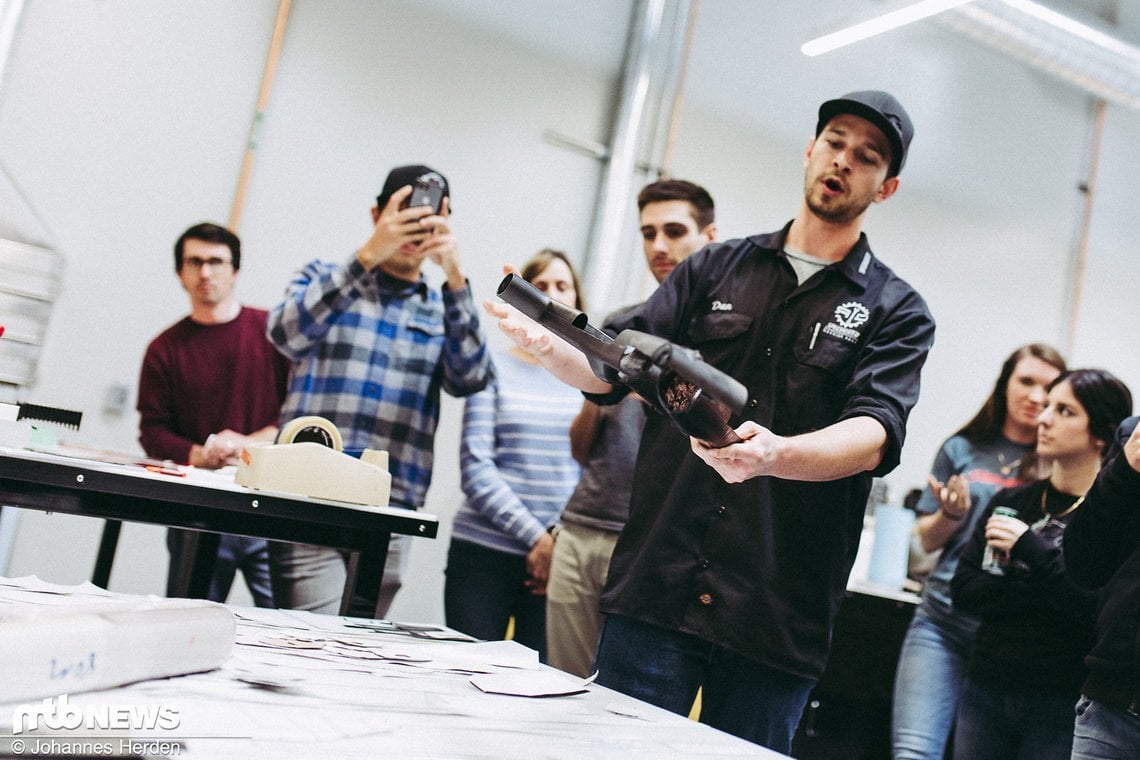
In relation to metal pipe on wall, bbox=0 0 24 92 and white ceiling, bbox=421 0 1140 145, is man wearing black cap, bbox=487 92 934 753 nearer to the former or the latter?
metal pipe on wall, bbox=0 0 24 92

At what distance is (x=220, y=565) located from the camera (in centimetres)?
252

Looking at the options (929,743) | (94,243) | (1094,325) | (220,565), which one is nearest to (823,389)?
(929,743)

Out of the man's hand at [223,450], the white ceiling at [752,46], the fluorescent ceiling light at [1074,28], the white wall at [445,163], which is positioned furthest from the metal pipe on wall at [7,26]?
the fluorescent ceiling light at [1074,28]

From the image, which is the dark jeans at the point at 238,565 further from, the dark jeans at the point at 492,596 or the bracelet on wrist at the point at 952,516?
the bracelet on wrist at the point at 952,516

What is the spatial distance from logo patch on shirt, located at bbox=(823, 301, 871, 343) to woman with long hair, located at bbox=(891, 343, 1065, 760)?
1.08 m

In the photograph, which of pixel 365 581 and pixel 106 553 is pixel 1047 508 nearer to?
pixel 365 581

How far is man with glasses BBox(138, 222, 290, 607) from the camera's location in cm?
265

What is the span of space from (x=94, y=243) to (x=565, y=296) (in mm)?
1817

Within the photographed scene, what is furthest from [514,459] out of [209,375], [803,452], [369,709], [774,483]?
[369,709]

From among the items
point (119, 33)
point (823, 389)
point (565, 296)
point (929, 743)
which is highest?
point (119, 33)

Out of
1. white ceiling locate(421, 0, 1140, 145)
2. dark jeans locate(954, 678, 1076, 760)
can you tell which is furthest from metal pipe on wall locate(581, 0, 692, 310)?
dark jeans locate(954, 678, 1076, 760)

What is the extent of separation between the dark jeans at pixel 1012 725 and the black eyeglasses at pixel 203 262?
2241 millimetres

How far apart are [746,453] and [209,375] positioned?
77.8 inches

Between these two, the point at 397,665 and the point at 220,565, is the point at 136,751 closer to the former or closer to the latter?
the point at 397,665
